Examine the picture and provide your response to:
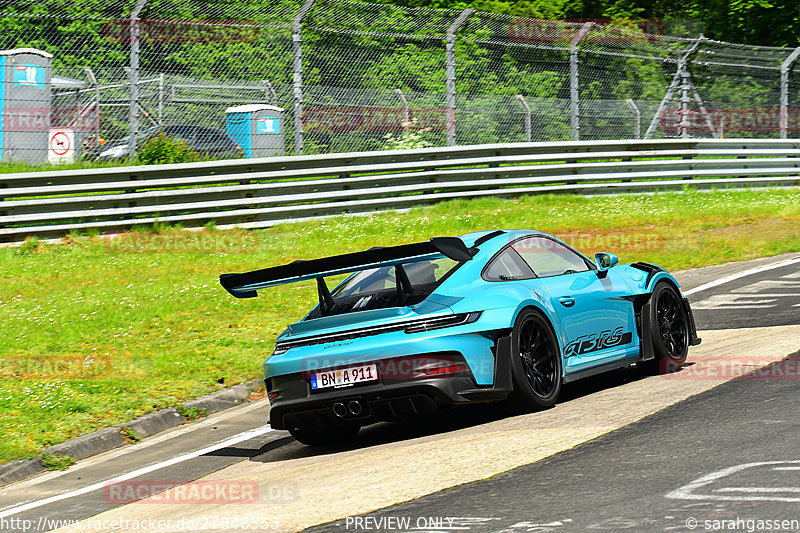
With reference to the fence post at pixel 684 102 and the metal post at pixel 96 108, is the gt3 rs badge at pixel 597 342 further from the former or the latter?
the fence post at pixel 684 102

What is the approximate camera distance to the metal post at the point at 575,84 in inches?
781

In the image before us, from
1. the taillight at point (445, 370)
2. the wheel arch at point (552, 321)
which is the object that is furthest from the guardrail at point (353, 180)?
the taillight at point (445, 370)

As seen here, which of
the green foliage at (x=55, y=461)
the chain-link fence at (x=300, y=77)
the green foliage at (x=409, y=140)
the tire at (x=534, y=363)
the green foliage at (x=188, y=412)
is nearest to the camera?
A: the tire at (x=534, y=363)

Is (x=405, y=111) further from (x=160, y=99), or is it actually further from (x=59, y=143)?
(x=59, y=143)

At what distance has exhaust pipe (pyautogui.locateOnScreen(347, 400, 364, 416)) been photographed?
6410mm

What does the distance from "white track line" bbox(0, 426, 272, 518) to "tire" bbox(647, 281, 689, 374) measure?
10.2 feet

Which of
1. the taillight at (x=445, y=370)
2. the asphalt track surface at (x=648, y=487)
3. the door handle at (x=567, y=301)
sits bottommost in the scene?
the asphalt track surface at (x=648, y=487)

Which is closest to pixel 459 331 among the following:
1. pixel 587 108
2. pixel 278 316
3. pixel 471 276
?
pixel 471 276

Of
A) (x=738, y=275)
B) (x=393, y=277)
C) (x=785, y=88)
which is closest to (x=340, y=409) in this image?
(x=393, y=277)

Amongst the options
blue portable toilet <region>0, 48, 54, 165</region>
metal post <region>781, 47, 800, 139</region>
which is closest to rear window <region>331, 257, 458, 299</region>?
blue portable toilet <region>0, 48, 54, 165</region>

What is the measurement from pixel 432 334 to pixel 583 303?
1564 mm

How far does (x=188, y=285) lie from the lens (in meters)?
12.5

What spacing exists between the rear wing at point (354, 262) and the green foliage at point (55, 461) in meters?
1.85

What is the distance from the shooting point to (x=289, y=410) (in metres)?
6.68
